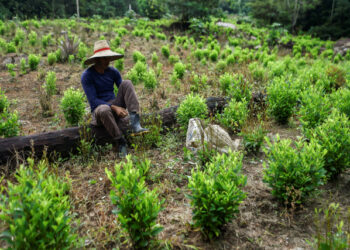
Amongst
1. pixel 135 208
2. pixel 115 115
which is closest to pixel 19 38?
pixel 115 115

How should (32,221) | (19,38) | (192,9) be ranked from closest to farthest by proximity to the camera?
1. (32,221)
2. (19,38)
3. (192,9)

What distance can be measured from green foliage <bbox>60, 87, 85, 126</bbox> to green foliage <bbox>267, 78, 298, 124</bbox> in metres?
3.52

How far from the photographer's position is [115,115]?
3.86 metres

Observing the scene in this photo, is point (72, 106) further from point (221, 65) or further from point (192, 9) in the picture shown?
point (192, 9)

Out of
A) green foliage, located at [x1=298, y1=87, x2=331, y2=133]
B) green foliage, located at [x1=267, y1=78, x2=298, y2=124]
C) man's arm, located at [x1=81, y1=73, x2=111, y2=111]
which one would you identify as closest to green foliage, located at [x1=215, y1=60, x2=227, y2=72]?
green foliage, located at [x1=267, y1=78, x2=298, y2=124]

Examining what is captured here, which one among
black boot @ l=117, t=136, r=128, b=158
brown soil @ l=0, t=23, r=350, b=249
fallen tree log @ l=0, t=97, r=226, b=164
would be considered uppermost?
fallen tree log @ l=0, t=97, r=226, b=164

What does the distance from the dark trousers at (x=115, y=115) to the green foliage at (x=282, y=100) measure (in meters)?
2.55

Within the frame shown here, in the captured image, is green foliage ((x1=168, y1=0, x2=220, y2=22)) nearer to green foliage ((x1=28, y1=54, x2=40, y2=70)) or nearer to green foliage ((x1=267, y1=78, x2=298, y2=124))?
green foliage ((x1=28, y1=54, x2=40, y2=70))

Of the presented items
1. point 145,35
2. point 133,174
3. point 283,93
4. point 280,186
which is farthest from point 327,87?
point 145,35

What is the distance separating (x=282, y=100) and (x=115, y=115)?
2999 mm

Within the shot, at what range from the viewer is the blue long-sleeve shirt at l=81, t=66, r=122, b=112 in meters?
3.80

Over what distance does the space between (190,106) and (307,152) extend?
2.04 metres

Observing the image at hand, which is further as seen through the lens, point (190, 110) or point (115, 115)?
point (190, 110)

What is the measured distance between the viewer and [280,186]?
2523 millimetres
